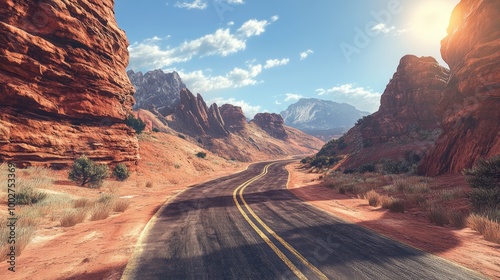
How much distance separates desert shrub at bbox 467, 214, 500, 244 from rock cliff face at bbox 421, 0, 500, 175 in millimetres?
11227

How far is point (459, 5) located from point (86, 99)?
1504 inches

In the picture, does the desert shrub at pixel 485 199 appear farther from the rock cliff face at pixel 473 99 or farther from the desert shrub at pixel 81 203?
the desert shrub at pixel 81 203

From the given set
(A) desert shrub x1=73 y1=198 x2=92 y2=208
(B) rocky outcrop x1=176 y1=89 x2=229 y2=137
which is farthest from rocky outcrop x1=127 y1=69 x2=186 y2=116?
(A) desert shrub x1=73 y1=198 x2=92 y2=208

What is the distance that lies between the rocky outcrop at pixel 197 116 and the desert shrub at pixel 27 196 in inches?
2855

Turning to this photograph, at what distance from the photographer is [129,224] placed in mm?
8539

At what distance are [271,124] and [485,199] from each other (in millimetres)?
124460

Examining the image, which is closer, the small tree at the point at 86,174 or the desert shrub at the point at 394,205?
the desert shrub at the point at 394,205

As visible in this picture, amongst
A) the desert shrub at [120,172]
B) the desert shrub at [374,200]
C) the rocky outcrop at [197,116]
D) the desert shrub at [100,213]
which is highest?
the rocky outcrop at [197,116]

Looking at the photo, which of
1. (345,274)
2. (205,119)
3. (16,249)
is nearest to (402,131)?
(345,274)

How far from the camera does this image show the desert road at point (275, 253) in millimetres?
4547

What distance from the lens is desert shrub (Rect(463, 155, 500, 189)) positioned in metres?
10.1

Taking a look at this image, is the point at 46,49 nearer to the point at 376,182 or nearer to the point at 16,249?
the point at 16,249

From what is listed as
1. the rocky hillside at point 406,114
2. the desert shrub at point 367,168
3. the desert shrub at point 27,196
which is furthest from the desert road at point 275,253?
the rocky hillside at point 406,114

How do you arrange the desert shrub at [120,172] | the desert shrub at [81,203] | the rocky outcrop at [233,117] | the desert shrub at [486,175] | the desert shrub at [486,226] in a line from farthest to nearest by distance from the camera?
the rocky outcrop at [233,117]
the desert shrub at [120,172]
the desert shrub at [81,203]
the desert shrub at [486,175]
the desert shrub at [486,226]
